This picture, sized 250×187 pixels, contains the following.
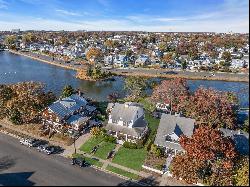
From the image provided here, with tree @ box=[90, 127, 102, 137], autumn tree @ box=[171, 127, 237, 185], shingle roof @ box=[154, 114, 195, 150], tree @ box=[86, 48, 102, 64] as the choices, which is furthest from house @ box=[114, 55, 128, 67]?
autumn tree @ box=[171, 127, 237, 185]

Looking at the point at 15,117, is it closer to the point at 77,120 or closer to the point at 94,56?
the point at 77,120

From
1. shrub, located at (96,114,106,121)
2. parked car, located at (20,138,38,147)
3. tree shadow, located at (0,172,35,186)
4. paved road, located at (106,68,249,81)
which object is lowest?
tree shadow, located at (0,172,35,186)

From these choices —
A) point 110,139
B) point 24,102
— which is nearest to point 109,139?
point 110,139

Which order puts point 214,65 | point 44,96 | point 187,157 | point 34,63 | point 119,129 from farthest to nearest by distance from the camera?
1. point 34,63
2. point 214,65
3. point 44,96
4. point 119,129
5. point 187,157

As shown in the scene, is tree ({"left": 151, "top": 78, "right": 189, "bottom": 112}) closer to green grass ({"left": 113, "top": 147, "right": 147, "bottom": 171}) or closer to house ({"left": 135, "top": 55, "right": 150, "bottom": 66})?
green grass ({"left": 113, "top": 147, "right": 147, "bottom": 171})

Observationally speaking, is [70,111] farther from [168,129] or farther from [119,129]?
[168,129]

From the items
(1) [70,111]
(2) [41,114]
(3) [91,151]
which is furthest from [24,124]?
(3) [91,151]

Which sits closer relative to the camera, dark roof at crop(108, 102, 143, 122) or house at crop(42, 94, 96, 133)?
dark roof at crop(108, 102, 143, 122)
